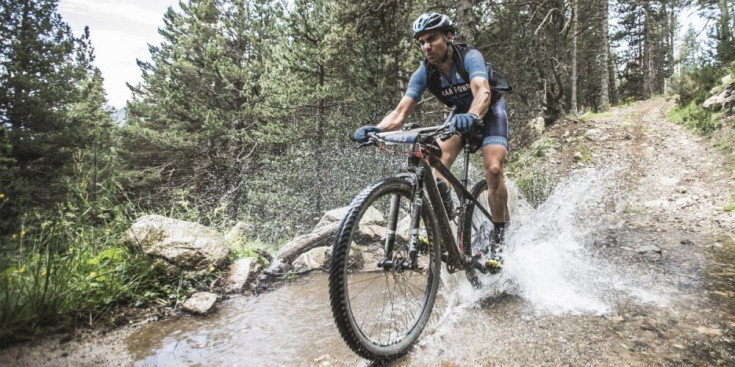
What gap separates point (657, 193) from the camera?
266 inches

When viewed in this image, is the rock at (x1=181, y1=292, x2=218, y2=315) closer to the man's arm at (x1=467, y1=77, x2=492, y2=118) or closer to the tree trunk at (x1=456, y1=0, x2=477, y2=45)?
the man's arm at (x1=467, y1=77, x2=492, y2=118)

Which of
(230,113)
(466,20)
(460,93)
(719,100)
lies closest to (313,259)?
(460,93)

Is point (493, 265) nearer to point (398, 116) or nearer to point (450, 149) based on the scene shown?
point (450, 149)

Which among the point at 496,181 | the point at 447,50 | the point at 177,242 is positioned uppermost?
the point at 447,50

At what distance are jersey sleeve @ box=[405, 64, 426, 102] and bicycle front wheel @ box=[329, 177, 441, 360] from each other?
51.3 inches

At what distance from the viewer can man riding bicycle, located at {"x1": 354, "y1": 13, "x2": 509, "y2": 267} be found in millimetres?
3145

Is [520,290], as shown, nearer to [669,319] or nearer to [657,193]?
[669,319]

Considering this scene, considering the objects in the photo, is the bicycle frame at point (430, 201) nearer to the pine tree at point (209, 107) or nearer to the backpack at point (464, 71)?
the backpack at point (464, 71)

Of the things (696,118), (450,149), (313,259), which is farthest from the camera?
(696,118)

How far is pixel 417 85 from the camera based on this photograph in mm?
3520

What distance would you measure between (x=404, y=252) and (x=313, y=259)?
2.96 m

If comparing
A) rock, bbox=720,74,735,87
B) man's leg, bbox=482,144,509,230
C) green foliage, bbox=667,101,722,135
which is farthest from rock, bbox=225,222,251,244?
rock, bbox=720,74,735,87

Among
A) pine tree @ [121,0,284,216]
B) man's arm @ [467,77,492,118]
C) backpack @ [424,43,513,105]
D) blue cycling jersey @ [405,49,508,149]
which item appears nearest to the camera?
man's arm @ [467,77,492,118]

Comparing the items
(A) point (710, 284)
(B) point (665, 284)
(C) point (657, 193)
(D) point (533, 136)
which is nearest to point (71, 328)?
(B) point (665, 284)
